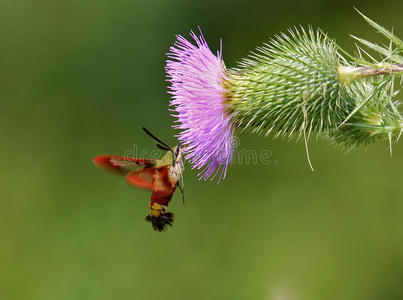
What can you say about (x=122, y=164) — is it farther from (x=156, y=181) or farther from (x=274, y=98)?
(x=274, y=98)

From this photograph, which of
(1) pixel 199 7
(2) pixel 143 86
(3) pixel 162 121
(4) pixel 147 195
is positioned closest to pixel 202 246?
(4) pixel 147 195

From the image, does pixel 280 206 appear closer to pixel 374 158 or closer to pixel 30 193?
pixel 374 158

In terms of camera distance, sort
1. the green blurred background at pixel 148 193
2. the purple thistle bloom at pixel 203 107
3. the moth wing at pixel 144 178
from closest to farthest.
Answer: the moth wing at pixel 144 178 < the purple thistle bloom at pixel 203 107 < the green blurred background at pixel 148 193

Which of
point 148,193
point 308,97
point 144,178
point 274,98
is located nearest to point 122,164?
point 144,178

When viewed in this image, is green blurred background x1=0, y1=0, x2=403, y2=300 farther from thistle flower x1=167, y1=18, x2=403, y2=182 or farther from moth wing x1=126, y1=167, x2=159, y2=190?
moth wing x1=126, y1=167, x2=159, y2=190

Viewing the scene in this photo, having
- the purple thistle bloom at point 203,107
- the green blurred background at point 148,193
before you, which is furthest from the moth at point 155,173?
the green blurred background at point 148,193

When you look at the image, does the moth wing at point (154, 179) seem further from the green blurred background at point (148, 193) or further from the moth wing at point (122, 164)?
the green blurred background at point (148, 193)

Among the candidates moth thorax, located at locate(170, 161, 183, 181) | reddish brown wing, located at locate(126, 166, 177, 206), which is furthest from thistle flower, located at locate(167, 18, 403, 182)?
reddish brown wing, located at locate(126, 166, 177, 206)
